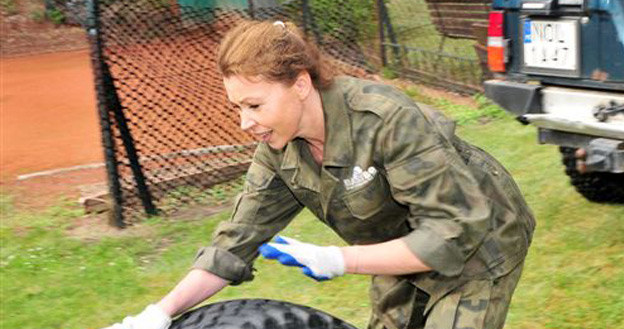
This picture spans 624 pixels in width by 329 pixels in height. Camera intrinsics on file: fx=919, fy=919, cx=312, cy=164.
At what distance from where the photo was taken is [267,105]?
2156 mm

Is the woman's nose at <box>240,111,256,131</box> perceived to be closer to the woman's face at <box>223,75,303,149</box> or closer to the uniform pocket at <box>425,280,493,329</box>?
the woman's face at <box>223,75,303,149</box>

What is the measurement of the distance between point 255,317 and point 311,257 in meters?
0.31

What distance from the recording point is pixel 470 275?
233 cm

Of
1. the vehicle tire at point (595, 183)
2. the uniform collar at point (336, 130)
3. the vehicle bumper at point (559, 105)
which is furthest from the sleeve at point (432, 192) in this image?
the vehicle tire at point (595, 183)

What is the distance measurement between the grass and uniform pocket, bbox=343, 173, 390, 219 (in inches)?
78.5

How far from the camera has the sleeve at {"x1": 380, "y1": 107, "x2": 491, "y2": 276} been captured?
2.10 metres

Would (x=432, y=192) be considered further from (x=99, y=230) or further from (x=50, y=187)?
(x=50, y=187)

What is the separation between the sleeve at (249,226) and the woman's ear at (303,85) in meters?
0.30

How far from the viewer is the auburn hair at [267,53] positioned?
2.12 meters

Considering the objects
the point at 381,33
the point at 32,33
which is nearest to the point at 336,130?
the point at 381,33

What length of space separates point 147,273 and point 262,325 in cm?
305

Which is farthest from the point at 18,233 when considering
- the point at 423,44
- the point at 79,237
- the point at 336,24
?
the point at 423,44

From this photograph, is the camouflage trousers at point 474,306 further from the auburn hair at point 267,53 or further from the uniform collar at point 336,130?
the auburn hair at point 267,53

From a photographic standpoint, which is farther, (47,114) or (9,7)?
(9,7)
